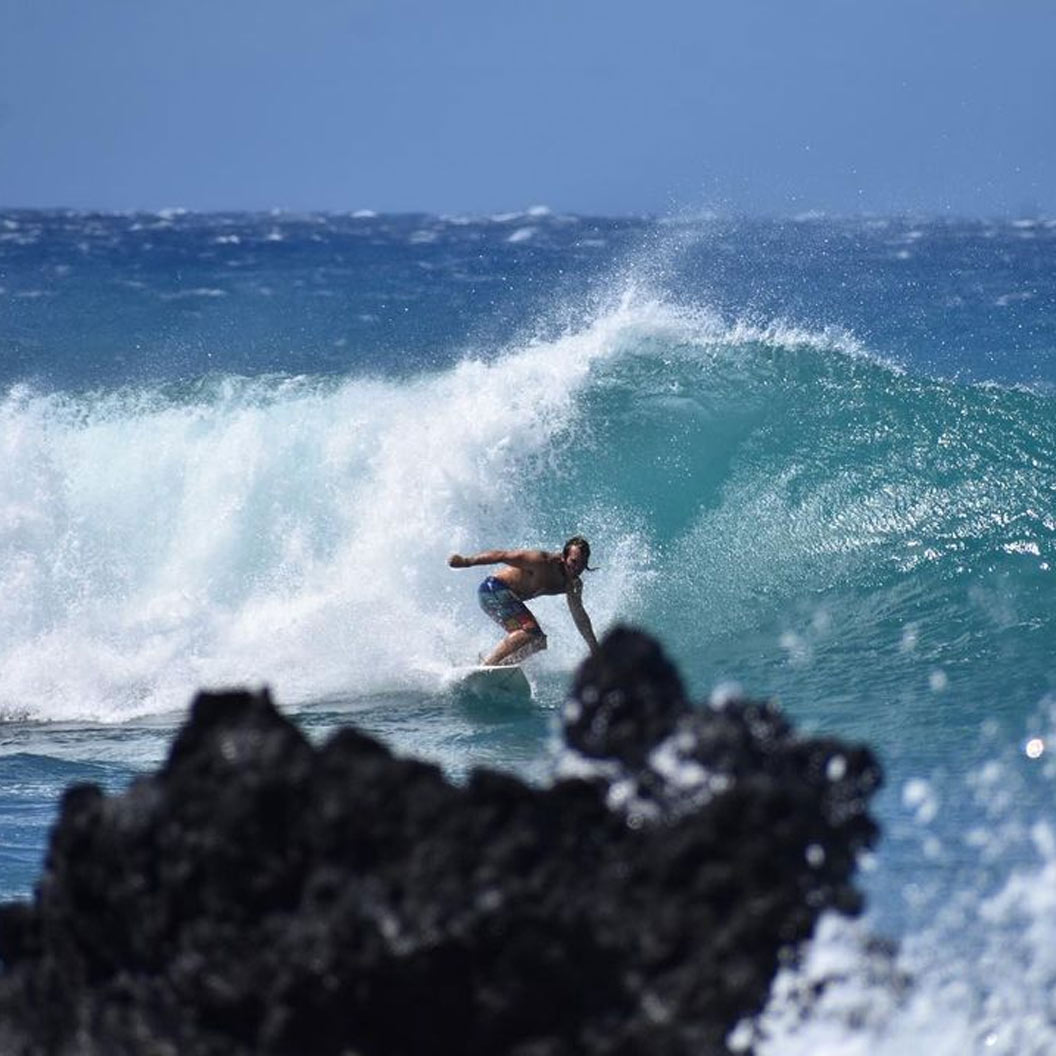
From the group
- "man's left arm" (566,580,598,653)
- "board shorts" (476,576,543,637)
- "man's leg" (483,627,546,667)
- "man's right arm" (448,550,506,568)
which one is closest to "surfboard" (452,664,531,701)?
"man's leg" (483,627,546,667)

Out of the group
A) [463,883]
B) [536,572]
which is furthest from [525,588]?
[463,883]

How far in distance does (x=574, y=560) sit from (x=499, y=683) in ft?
3.04

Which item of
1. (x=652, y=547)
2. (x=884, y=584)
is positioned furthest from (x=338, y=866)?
(x=652, y=547)

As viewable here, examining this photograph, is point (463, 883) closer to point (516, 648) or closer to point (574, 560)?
point (574, 560)

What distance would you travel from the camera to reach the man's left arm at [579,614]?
11.2m

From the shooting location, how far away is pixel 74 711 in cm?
1196

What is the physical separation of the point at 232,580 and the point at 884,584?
526cm

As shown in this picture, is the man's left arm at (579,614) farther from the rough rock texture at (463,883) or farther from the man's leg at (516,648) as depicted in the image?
the rough rock texture at (463,883)

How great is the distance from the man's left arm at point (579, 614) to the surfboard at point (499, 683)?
50 centimetres

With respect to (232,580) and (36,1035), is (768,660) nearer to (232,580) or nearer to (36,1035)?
(232,580)

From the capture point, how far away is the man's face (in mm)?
11414

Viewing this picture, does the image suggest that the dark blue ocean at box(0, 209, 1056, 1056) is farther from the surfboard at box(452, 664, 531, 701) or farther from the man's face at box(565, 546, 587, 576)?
the man's face at box(565, 546, 587, 576)

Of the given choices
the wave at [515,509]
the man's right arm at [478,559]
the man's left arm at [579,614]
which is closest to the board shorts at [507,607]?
the man's right arm at [478,559]

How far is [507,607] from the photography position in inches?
465
